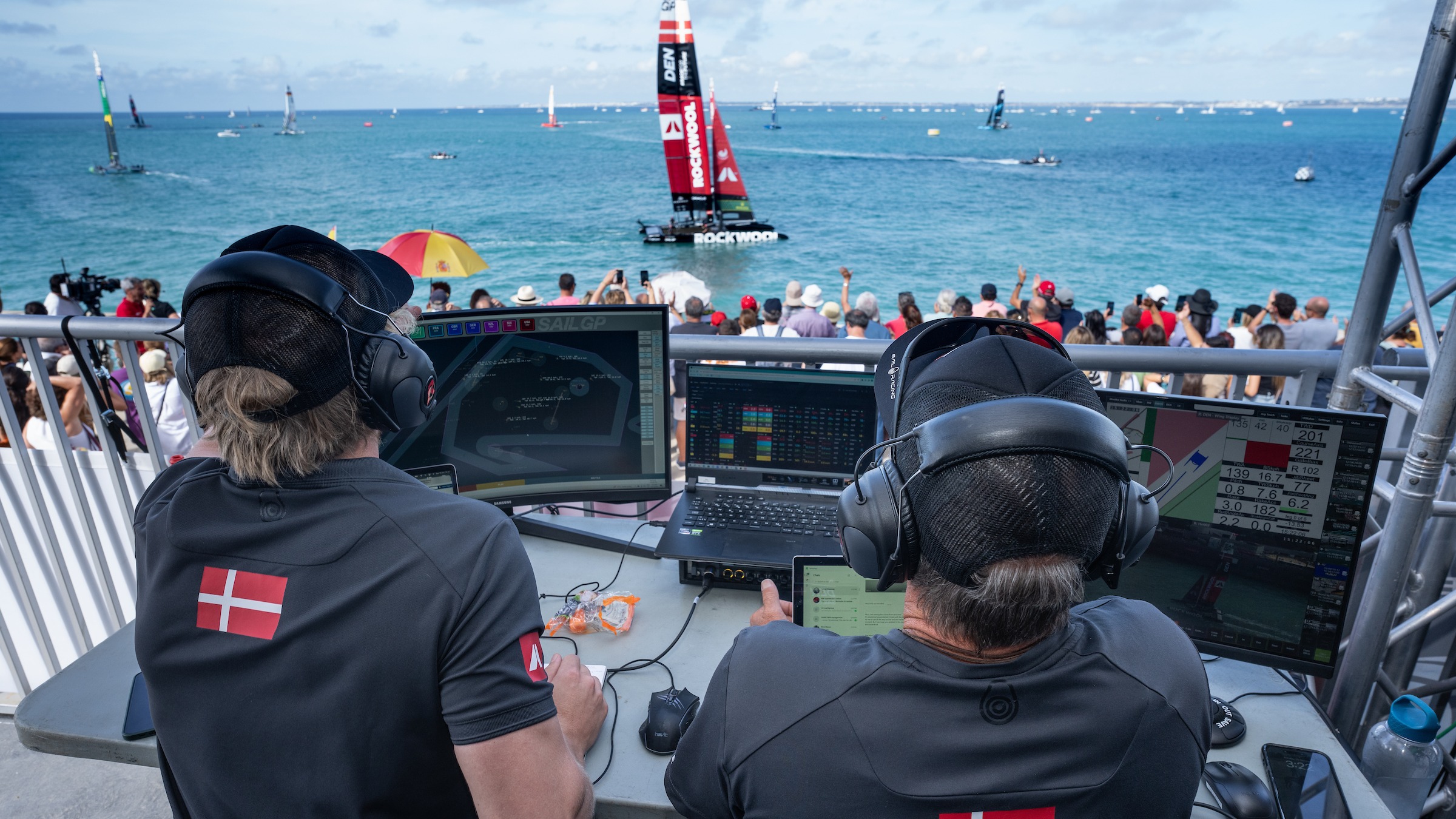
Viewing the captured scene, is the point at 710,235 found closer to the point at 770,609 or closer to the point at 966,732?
the point at 770,609

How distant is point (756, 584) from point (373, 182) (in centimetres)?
6288

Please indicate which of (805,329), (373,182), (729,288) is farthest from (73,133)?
(805,329)

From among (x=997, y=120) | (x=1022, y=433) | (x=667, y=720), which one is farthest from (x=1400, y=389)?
(x=997, y=120)

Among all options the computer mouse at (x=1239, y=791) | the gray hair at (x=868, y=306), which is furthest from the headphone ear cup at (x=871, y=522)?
the gray hair at (x=868, y=306)

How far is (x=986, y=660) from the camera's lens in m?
0.93

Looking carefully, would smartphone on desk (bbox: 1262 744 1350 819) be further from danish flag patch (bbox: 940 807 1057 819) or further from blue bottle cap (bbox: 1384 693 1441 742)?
danish flag patch (bbox: 940 807 1057 819)

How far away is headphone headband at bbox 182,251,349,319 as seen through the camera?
43.5 inches

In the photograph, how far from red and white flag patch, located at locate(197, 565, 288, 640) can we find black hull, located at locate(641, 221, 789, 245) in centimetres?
2862

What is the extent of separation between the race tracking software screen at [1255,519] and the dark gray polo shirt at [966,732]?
27.6 inches

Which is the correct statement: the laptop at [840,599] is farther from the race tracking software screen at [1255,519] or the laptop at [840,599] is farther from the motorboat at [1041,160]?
the motorboat at [1041,160]

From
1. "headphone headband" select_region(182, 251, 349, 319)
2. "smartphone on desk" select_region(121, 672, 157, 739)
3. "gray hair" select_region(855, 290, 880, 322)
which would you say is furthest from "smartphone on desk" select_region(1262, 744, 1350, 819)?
"gray hair" select_region(855, 290, 880, 322)

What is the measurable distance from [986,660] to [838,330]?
25.6 ft

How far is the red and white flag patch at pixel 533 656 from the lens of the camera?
3.62 ft

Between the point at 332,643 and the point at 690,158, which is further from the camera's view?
the point at 690,158
